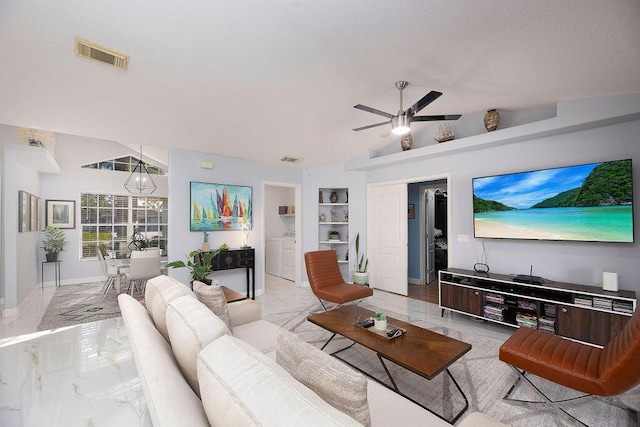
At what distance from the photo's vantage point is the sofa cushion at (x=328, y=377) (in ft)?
2.85

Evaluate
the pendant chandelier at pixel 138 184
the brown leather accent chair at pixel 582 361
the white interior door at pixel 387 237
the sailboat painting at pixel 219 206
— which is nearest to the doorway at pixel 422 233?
the white interior door at pixel 387 237

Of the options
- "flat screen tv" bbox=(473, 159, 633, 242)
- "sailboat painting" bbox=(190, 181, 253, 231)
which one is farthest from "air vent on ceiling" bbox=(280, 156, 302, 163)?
"flat screen tv" bbox=(473, 159, 633, 242)

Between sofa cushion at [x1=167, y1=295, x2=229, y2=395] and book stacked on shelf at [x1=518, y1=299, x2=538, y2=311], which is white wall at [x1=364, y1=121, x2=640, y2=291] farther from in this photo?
sofa cushion at [x1=167, y1=295, x2=229, y2=395]

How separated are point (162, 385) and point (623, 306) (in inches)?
151

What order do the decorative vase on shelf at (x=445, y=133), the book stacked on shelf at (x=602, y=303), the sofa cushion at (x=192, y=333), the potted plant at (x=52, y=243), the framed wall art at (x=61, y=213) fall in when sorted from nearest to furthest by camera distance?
the sofa cushion at (x=192, y=333) < the book stacked on shelf at (x=602, y=303) < the decorative vase on shelf at (x=445, y=133) < the potted plant at (x=52, y=243) < the framed wall art at (x=61, y=213)

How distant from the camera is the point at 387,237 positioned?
523 cm

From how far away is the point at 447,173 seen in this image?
4391mm

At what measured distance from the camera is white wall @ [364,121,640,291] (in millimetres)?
2939

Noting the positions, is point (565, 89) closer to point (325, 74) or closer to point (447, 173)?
point (447, 173)

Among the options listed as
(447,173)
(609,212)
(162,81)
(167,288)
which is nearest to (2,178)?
(162,81)

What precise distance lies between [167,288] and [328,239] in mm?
4384

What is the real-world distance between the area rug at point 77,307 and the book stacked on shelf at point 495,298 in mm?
4270

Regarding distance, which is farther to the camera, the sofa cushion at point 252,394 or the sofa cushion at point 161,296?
the sofa cushion at point 161,296

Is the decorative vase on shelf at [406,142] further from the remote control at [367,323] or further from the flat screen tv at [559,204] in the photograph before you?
the remote control at [367,323]
